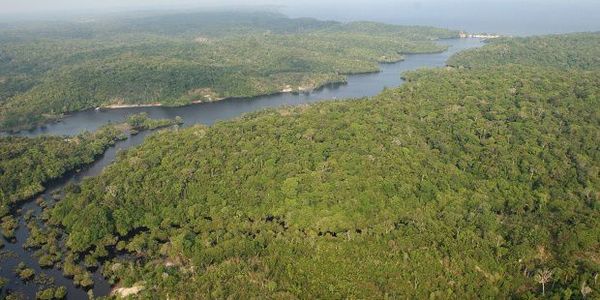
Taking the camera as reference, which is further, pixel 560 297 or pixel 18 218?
pixel 18 218

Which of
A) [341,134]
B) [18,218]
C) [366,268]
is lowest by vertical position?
[18,218]

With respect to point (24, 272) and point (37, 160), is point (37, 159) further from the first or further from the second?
point (24, 272)

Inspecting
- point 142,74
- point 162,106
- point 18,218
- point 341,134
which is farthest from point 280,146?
point 142,74

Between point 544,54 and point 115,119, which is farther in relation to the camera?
point 544,54

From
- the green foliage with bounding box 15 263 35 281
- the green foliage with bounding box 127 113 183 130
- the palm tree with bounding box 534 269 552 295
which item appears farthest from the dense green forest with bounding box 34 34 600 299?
the green foliage with bounding box 127 113 183 130

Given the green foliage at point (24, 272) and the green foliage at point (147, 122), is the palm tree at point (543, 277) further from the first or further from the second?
the green foliage at point (147, 122)

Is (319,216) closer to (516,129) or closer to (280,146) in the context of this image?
(280,146)

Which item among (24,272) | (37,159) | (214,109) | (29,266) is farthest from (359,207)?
(214,109)
